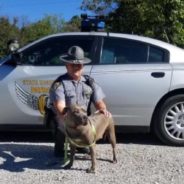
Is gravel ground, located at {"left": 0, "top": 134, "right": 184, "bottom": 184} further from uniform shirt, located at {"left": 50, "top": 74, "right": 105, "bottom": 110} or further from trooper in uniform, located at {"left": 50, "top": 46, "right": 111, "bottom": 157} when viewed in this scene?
uniform shirt, located at {"left": 50, "top": 74, "right": 105, "bottom": 110}

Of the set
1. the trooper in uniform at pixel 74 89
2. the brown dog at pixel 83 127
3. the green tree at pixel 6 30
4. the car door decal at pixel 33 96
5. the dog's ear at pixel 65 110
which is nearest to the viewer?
the brown dog at pixel 83 127

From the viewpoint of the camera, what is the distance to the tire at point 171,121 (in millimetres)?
7633

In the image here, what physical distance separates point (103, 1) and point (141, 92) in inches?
676

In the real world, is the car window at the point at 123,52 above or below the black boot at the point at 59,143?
above

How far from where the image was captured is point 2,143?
7699 mm

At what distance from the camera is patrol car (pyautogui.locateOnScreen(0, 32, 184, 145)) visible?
758 centimetres

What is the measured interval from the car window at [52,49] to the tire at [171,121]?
120 centimetres

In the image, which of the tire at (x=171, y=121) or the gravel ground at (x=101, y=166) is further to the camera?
the tire at (x=171, y=121)

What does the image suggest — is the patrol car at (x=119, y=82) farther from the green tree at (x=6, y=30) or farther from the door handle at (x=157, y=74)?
the green tree at (x=6, y=30)

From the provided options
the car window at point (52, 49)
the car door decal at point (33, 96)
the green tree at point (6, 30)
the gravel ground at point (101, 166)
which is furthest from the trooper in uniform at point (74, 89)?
the green tree at point (6, 30)

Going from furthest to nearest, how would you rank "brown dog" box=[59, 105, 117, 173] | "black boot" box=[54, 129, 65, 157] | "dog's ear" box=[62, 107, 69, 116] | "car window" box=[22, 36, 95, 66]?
"car window" box=[22, 36, 95, 66] → "black boot" box=[54, 129, 65, 157] → "dog's ear" box=[62, 107, 69, 116] → "brown dog" box=[59, 105, 117, 173]

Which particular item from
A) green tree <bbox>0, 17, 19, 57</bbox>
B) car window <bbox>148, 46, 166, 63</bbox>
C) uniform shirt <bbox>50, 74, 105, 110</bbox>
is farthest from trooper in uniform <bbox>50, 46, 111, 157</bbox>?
green tree <bbox>0, 17, 19, 57</bbox>

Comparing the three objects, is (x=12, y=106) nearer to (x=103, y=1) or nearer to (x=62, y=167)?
(x=62, y=167)

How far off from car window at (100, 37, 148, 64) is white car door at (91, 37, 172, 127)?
34mm
